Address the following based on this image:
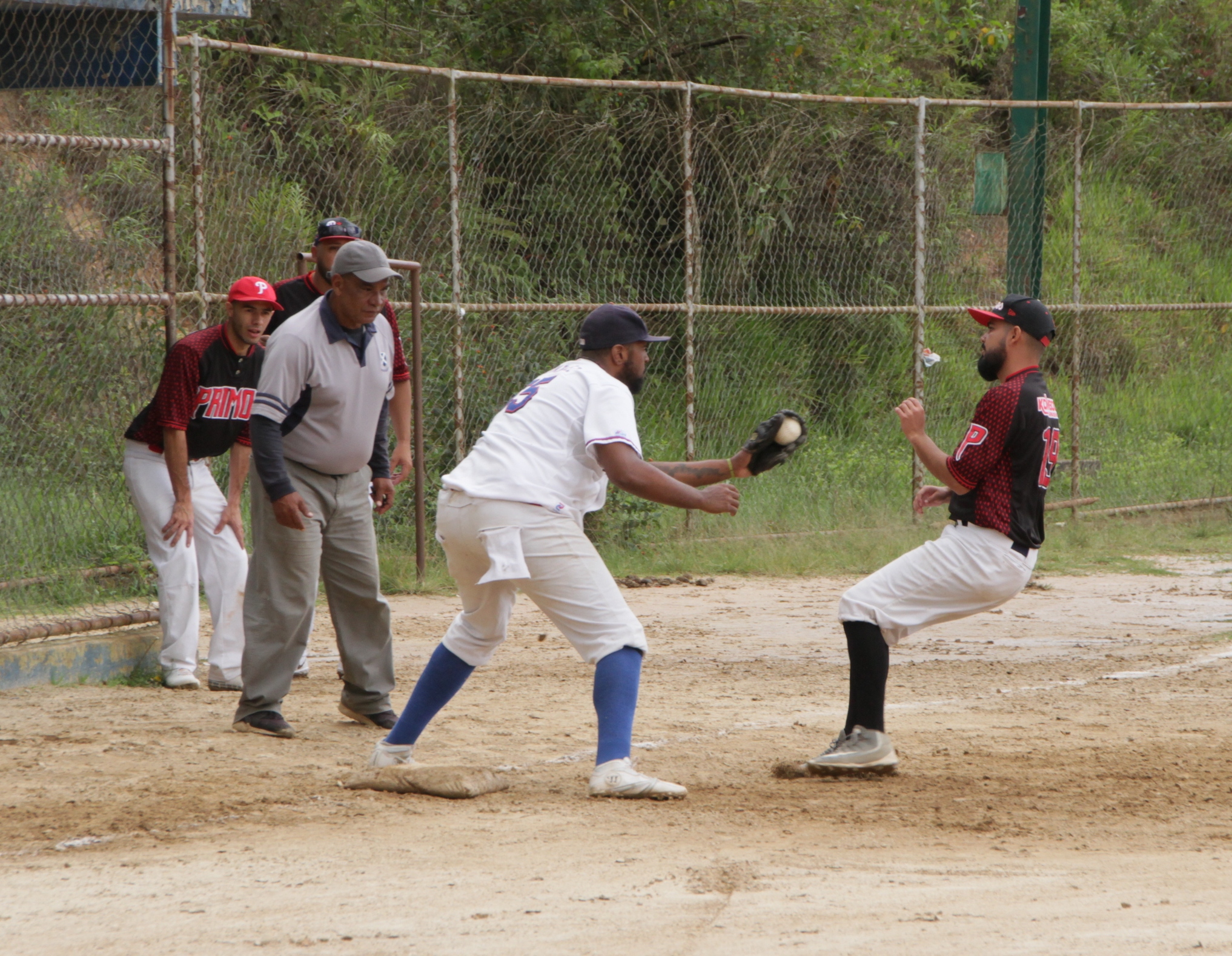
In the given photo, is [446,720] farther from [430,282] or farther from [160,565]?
[430,282]

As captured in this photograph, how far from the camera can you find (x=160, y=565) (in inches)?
267

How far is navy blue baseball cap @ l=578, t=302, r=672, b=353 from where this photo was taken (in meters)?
4.93

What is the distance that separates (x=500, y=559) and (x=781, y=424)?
3.47 ft

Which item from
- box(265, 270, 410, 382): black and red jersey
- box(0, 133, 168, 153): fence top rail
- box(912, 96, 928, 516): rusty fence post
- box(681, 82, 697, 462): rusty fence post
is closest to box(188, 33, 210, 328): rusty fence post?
box(0, 133, 168, 153): fence top rail

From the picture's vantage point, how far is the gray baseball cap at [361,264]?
5516 mm

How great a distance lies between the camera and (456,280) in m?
9.47

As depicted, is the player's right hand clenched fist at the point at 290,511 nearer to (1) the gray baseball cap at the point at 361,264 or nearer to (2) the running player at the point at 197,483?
(1) the gray baseball cap at the point at 361,264

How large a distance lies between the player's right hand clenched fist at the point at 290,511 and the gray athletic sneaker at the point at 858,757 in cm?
210

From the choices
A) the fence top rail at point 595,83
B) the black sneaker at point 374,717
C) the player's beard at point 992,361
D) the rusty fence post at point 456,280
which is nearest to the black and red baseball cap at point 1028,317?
the player's beard at point 992,361

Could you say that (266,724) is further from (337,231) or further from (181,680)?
(337,231)

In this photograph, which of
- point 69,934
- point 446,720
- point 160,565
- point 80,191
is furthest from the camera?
point 80,191

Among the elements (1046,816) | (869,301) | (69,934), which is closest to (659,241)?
(869,301)

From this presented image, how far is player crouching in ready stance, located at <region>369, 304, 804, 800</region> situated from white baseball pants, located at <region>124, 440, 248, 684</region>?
2.10 m

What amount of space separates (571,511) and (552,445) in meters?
0.23
